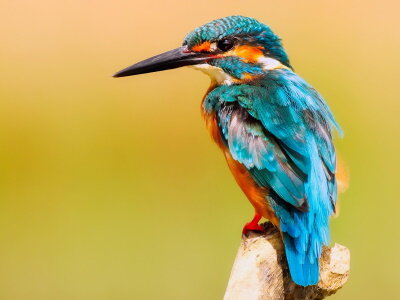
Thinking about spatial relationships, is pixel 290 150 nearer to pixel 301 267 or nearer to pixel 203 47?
pixel 301 267

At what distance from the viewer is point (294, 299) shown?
312cm

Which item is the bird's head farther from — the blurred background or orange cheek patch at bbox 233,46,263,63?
the blurred background

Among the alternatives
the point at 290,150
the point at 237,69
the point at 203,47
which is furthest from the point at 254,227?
the point at 203,47

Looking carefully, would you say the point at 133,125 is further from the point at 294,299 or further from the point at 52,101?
the point at 294,299

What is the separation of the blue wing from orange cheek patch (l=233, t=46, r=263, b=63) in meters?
0.16

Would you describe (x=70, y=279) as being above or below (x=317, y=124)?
below

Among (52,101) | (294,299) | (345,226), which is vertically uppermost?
(52,101)

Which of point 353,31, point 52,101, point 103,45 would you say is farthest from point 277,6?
point 52,101

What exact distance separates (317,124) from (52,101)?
3.48 m

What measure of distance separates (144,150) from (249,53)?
2.55m

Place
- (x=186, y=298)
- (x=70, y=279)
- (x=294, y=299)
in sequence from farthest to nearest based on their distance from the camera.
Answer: (x=70, y=279) < (x=186, y=298) < (x=294, y=299)

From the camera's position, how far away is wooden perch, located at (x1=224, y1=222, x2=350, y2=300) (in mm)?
2828

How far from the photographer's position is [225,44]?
3576 millimetres

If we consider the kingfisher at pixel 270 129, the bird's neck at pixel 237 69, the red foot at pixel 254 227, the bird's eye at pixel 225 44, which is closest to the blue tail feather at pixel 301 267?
the kingfisher at pixel 270 129
